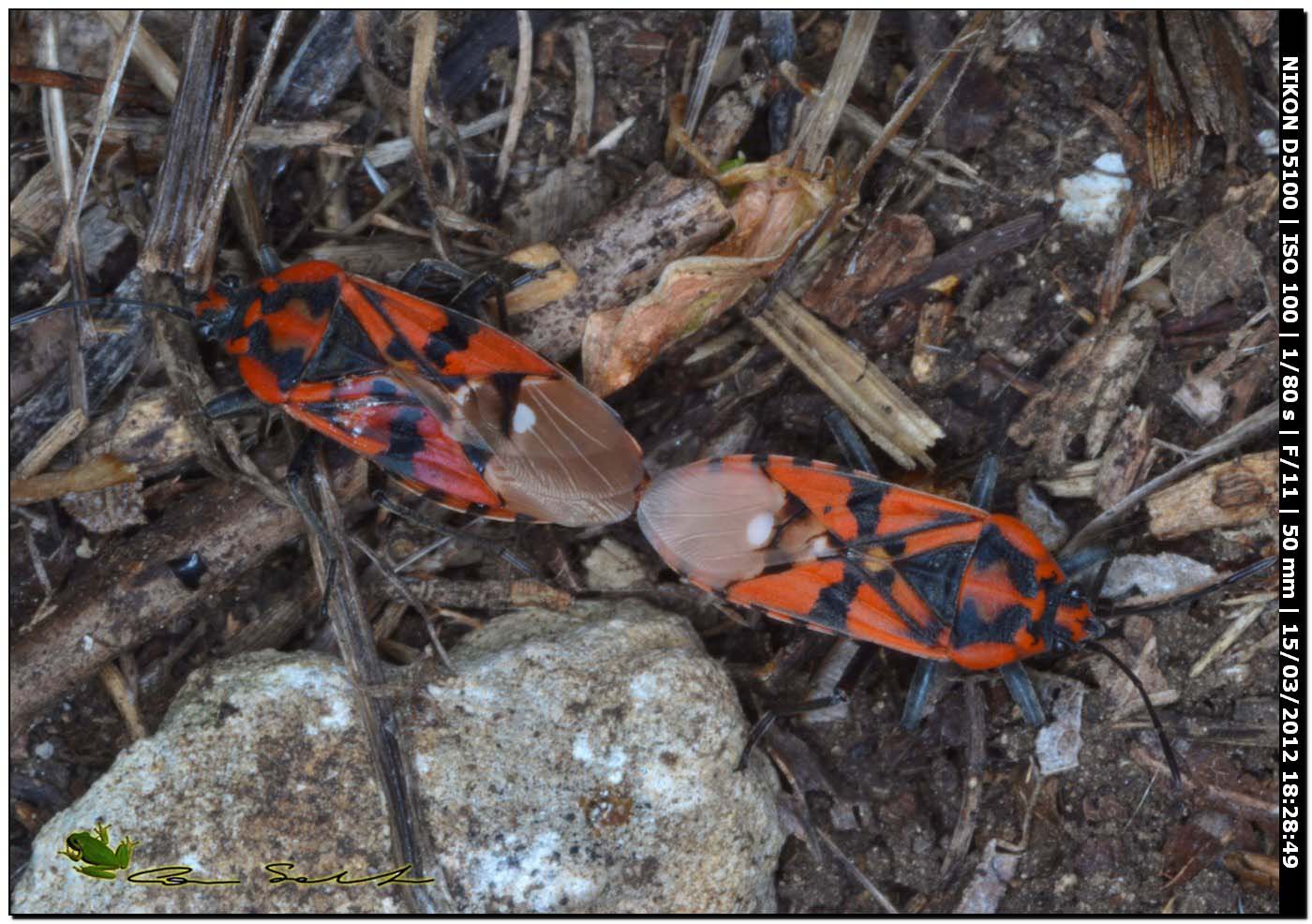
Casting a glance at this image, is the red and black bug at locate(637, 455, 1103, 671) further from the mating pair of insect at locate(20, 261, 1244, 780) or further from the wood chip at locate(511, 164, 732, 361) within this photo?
the wood chip at locate(511, 164, 732, 361)

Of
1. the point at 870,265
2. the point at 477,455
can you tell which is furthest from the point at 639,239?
the point at 477,455

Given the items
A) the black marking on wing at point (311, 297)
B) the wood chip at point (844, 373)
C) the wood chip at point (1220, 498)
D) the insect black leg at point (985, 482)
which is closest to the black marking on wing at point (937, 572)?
the insect black leg at point (985, 482)

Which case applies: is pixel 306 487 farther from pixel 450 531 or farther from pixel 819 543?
pixel 819 543

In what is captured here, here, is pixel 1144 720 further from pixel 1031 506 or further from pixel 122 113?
pixel 122 113

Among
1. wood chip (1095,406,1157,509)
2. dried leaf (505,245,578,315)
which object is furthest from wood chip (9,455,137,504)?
wood chip (1095,406,1157,509)

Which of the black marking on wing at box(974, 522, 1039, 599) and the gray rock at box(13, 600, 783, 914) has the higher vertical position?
the black marking on wing at box(974, 522, 1039, 599)

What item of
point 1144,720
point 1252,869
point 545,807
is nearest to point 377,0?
point 545,807

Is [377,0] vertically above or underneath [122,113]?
above
